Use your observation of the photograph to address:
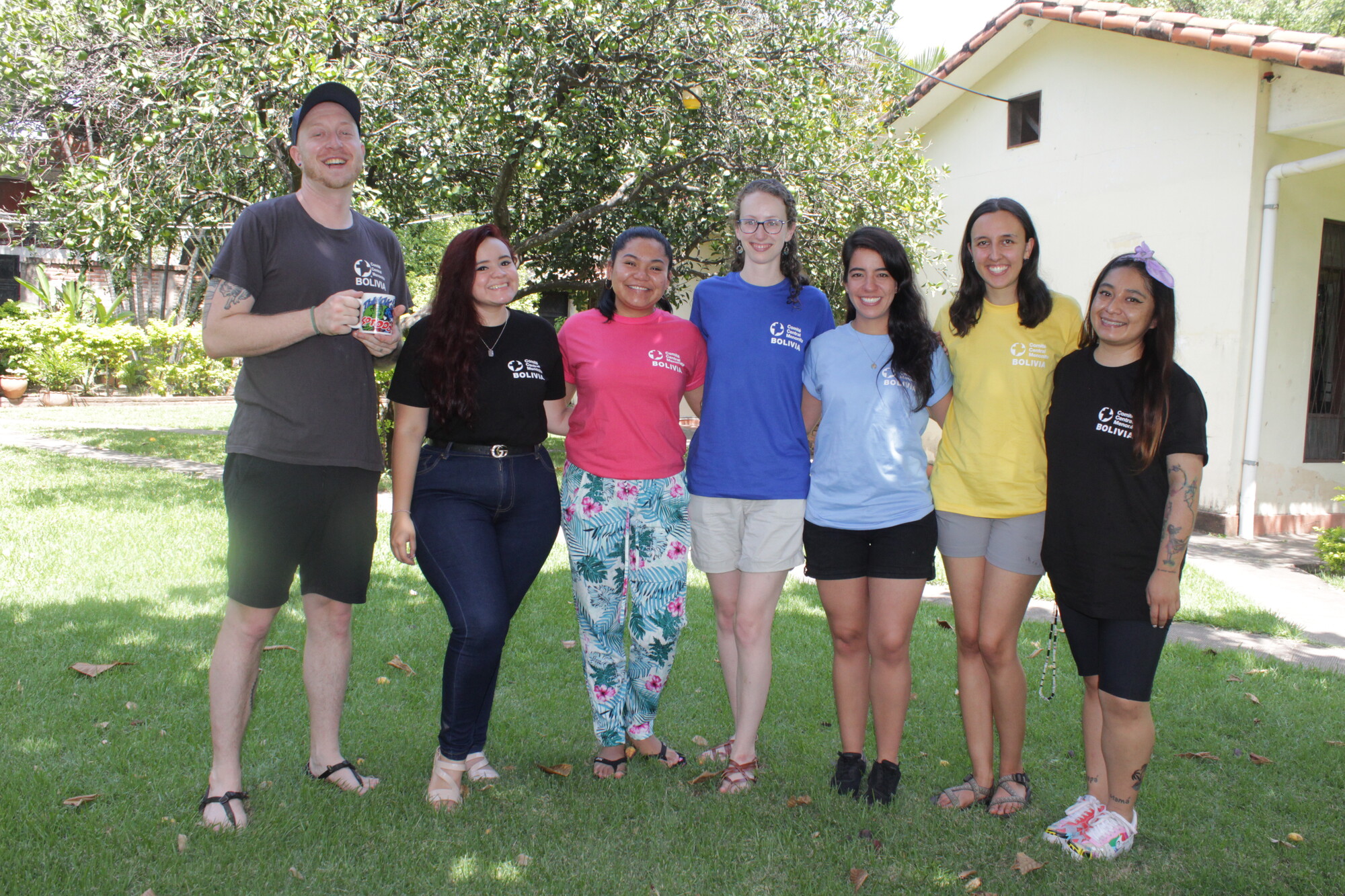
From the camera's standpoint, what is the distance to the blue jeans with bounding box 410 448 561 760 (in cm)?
323

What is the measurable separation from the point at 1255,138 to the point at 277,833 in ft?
31.4

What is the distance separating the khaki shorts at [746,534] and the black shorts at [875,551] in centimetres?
9

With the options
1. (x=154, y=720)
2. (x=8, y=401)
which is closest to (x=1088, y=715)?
(x=154, y=720)

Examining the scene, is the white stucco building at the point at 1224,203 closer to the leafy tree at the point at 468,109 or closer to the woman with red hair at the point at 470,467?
the leafy tree at the point at 468,109

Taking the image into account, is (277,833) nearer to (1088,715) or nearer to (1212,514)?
(1088,715)

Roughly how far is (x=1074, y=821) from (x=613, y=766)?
163cm

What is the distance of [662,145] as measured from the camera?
362 inches

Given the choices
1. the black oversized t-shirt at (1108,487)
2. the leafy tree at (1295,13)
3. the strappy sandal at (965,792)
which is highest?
the leafy tree at (1295,13)

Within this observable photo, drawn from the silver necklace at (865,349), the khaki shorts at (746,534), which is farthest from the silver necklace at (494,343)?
the silver necklace at (865,349)

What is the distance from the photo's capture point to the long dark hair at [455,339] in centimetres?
321

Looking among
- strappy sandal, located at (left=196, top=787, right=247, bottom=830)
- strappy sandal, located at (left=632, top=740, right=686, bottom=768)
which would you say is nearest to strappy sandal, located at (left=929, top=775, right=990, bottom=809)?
strappy sandal, located at (left=632, top=740, right=686, bottom=768)

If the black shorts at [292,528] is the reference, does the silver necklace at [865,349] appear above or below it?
above

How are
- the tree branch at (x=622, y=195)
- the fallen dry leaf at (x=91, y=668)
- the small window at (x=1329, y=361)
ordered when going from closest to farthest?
the fallen dry leaf at (x=91, y=668), the tree branch at (x=622, y=195), the small window at (x=1329, y=361)

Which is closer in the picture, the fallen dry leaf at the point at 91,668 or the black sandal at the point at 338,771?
the black sandal at the point at 338,771
